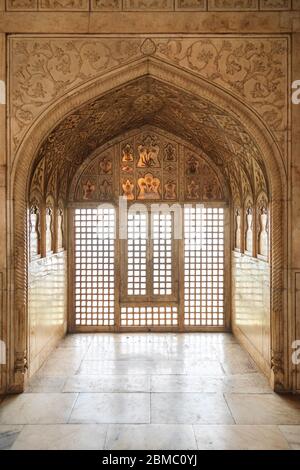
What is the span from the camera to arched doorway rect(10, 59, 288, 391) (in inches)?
222

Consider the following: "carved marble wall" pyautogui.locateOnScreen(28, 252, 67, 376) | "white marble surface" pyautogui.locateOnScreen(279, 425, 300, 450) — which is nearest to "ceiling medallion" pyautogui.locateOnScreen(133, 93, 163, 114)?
"carved marble wall" pyautogui.locateOnScreen(28, 252, 67, 376)

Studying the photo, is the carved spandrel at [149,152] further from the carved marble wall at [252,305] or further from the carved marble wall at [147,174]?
the carved marble wall at [252,305]

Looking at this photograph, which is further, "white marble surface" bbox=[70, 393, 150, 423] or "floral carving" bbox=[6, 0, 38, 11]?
"floral carving" bbox=[6, 0, 38, 11]

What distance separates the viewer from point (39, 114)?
5652mm

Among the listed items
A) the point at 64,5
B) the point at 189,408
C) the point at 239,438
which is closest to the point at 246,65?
the point at 64,5

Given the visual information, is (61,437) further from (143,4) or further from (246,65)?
(143,4)

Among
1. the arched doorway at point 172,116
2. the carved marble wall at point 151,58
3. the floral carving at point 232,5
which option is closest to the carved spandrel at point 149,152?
the arched doorway at point 172,116

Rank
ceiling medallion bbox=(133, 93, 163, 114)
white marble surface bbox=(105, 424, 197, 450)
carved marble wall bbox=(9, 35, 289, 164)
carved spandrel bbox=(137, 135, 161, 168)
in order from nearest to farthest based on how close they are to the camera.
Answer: white marble surface bbox=(105, 424, 197, 450) → carved marble wall bbox=(9, 35, 289, 164) → ceiling medallion bbox=(133, 93, 163, 114) → carved spandrel bbox=(137, 135, 161, 168)

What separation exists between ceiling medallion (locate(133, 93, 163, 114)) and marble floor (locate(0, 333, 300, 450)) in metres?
4.03

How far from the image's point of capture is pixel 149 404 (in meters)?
5.14

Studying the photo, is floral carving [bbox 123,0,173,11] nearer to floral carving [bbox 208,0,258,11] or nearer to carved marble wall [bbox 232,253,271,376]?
floral carving [bbox 208,0,258,11]

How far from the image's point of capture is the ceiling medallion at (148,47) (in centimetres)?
566

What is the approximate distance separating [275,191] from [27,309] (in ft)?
11.8

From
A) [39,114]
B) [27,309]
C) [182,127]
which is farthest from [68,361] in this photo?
[182,127]
